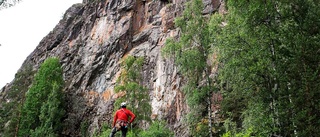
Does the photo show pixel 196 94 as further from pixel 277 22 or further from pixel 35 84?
pixel 35 84

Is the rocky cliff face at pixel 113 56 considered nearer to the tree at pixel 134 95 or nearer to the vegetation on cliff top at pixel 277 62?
the tree at pixel 134 95

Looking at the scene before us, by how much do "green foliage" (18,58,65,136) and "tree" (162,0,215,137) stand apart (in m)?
18.1

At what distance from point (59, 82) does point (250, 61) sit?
111 feet

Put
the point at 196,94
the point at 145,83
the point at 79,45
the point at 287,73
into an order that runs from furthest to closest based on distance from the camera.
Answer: the point at 79,45, the point at 145,83, the point at 196,94, the point at 287,73

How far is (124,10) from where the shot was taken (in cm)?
4444

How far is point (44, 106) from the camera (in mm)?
38312

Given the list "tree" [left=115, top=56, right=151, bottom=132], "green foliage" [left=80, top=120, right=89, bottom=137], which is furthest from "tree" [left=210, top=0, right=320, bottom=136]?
"green foliage" [left=80, top=120, right=89, bottom=137]

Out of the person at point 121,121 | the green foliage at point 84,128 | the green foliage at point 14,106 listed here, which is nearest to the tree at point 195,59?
the person at point 121,121

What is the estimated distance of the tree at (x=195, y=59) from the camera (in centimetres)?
2244

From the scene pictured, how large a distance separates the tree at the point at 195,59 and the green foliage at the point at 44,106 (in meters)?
18.1

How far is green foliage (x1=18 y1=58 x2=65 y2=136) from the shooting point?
37188 mm

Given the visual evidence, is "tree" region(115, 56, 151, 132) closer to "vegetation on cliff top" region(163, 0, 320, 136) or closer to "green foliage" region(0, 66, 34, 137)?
"vegetation on cliff top" region(163, 0, 320, 136)

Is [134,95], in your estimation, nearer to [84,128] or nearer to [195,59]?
[195,59]

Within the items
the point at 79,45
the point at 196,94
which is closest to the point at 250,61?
the point at 196,94
